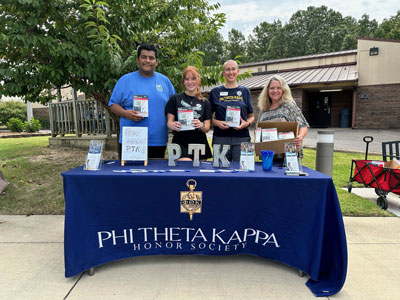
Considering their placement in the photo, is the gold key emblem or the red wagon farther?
the red wagon

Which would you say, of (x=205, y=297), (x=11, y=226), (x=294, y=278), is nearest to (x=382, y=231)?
(x=294, y=278)

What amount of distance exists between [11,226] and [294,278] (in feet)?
10.9

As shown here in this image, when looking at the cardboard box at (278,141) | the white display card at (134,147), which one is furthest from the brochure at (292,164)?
the white display card at (134,147)

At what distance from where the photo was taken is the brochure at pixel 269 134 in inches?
105

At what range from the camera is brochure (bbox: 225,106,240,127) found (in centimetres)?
277

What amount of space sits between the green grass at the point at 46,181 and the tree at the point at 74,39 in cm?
169

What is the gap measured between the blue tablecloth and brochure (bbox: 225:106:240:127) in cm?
67

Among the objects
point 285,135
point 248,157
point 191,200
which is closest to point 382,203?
point 285,135

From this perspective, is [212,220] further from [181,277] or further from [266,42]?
[266,42]

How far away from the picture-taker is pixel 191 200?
Result: 2289 millimetres

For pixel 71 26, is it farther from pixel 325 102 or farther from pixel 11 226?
pixel 325 102

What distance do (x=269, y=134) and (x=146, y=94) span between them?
51.2 inches

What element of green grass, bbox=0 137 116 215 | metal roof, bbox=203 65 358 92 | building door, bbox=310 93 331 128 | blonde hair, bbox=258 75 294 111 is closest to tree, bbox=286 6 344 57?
metal roof, bbox=203 65 358 92

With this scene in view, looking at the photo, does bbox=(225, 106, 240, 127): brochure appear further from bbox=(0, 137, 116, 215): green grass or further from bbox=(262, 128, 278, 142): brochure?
bbox=(0, 137, 116, 215): green grass
